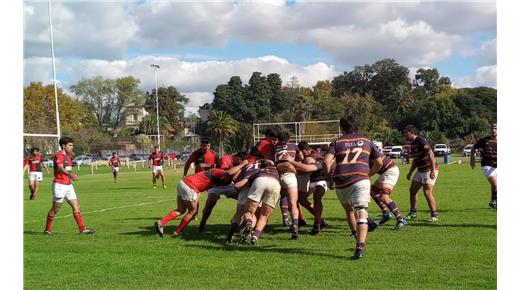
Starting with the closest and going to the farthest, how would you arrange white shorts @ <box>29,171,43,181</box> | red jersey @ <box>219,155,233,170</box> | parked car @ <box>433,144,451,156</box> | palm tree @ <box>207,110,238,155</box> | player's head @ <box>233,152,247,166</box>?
red jersey @ <box>219,155,233,170</box> → player's head @ <box>233,152,247,166</box> → white shorts @ <box>29,171,43,181</box> → parked car @ <box>433,144,451,156</box> → palm tree @ <box>207,110,238,155</box>

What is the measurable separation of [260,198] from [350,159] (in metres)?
1.91

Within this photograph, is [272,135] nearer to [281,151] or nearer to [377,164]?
[281,151]

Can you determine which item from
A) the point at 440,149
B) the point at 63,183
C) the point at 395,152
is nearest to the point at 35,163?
the point at 63,183

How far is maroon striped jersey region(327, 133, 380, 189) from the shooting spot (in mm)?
8945

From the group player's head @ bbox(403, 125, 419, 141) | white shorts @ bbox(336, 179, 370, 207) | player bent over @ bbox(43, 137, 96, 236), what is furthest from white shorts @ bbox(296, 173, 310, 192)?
player bent over @ bbox(43, 137, 96, 236)

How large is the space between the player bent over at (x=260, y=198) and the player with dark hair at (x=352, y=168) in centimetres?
125

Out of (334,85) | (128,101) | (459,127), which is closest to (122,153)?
(128,101)

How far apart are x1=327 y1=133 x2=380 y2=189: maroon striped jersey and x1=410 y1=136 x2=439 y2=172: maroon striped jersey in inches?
163

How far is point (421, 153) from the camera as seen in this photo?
12.8 meters

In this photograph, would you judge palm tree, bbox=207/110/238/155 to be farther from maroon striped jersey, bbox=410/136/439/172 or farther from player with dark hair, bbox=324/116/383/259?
player with dark hair, bbox=324/116/383/259

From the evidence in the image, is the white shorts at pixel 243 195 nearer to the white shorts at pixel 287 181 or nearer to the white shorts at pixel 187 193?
the white shorts at pixel 287 181

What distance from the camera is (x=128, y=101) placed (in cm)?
12912

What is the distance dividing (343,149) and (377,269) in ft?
6.70
